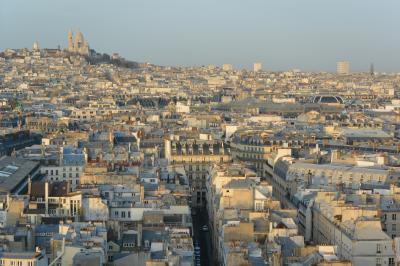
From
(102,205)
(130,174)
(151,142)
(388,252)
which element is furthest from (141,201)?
(151,142)

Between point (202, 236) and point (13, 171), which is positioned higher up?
point (13, 171)

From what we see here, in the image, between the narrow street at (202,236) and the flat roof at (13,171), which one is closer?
the narrow street at (202,236)

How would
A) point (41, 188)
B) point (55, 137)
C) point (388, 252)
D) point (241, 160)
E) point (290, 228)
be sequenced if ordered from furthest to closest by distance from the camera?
1. point (55, 137)
2. point (241, 160)
3. point (41, 188)
4. point (290, 228)
5. point (388, 252)

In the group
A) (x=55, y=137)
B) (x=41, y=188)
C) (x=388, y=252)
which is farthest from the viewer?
(x=55, y=137)

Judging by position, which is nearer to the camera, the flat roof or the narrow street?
the narrow street

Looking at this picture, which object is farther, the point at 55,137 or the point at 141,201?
the point at 55,137

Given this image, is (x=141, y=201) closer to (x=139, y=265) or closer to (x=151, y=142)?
(x=139, y=265)

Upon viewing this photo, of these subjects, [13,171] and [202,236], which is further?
[13,171]

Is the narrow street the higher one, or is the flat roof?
the flat roof
